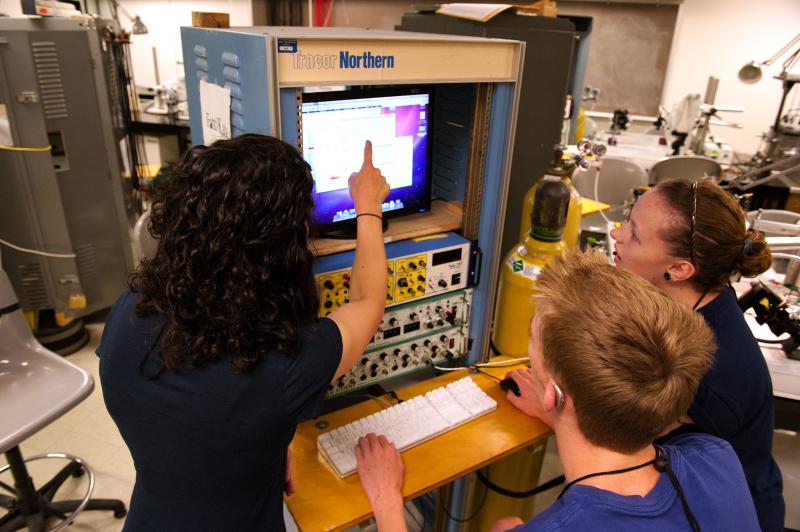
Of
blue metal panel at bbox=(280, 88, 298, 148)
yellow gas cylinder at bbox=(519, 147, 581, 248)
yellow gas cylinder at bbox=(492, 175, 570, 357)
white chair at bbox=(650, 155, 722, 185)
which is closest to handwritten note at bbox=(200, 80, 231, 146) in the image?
blue metal panel at bbox=(280, 88, 298, 148)

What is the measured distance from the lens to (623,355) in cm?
85

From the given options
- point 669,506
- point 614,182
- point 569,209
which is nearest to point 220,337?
point 669,506

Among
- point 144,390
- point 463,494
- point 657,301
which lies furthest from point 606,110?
point 144,390

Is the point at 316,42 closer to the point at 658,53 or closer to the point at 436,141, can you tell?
the point at 436,141

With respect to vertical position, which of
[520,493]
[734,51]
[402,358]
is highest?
[734,51]

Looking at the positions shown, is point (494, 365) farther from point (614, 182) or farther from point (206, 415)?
point (614, 182)

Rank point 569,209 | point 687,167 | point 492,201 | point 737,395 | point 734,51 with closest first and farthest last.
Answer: point 737,395
point 492,201
point 569,209
point 687,167
point 734,51

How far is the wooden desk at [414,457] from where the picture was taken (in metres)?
1.19

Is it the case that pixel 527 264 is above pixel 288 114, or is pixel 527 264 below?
below

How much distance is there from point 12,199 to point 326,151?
6.88 ft

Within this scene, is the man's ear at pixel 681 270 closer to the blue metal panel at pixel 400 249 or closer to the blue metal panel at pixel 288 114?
the blue metal panel at pixel 400 249

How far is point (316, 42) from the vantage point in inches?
43.9

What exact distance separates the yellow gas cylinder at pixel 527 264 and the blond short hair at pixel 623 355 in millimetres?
854

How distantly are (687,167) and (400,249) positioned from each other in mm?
2802
